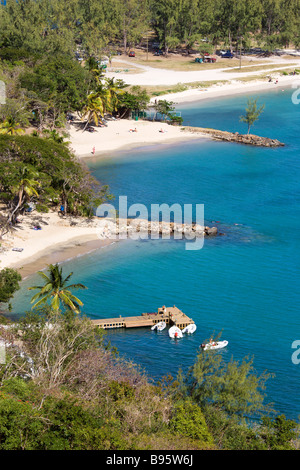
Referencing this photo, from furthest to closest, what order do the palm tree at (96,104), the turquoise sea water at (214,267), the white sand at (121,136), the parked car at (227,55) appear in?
the parked car at (227,55) < the palm tree at (96,104) < the white sand at (121,136) < the turquoise sea water at (214,267)

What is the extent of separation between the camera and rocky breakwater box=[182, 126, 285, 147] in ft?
339

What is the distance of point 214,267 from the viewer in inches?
2299

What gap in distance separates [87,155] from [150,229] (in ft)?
96.5

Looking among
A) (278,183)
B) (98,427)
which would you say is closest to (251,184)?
(278,183)

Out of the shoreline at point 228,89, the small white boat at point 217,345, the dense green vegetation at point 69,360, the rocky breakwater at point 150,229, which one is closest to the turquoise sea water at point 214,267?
the small white boat at point 217,345

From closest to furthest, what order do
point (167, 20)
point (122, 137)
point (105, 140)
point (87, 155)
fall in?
point (87, 155) < point (105, 140) < point (122, 137) < point (167, 20)

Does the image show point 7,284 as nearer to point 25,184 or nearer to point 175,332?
point 175,332

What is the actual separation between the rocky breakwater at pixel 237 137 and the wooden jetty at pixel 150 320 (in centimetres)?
6016

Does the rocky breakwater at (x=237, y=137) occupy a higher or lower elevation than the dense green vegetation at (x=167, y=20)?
lower

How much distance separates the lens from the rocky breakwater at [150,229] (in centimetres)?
6450

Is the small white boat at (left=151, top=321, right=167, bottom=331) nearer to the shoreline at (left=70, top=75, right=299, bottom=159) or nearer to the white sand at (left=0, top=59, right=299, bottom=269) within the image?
the white sand at (left=0, top=59, right=299, bottom=269)

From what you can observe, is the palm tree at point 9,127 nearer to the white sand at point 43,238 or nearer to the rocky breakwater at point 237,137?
the white sand at point 43,238

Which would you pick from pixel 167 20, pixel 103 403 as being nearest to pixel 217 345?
pixel 103 403

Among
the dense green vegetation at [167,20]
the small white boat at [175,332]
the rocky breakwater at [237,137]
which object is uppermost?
the dense green vegetation at [167,20]
